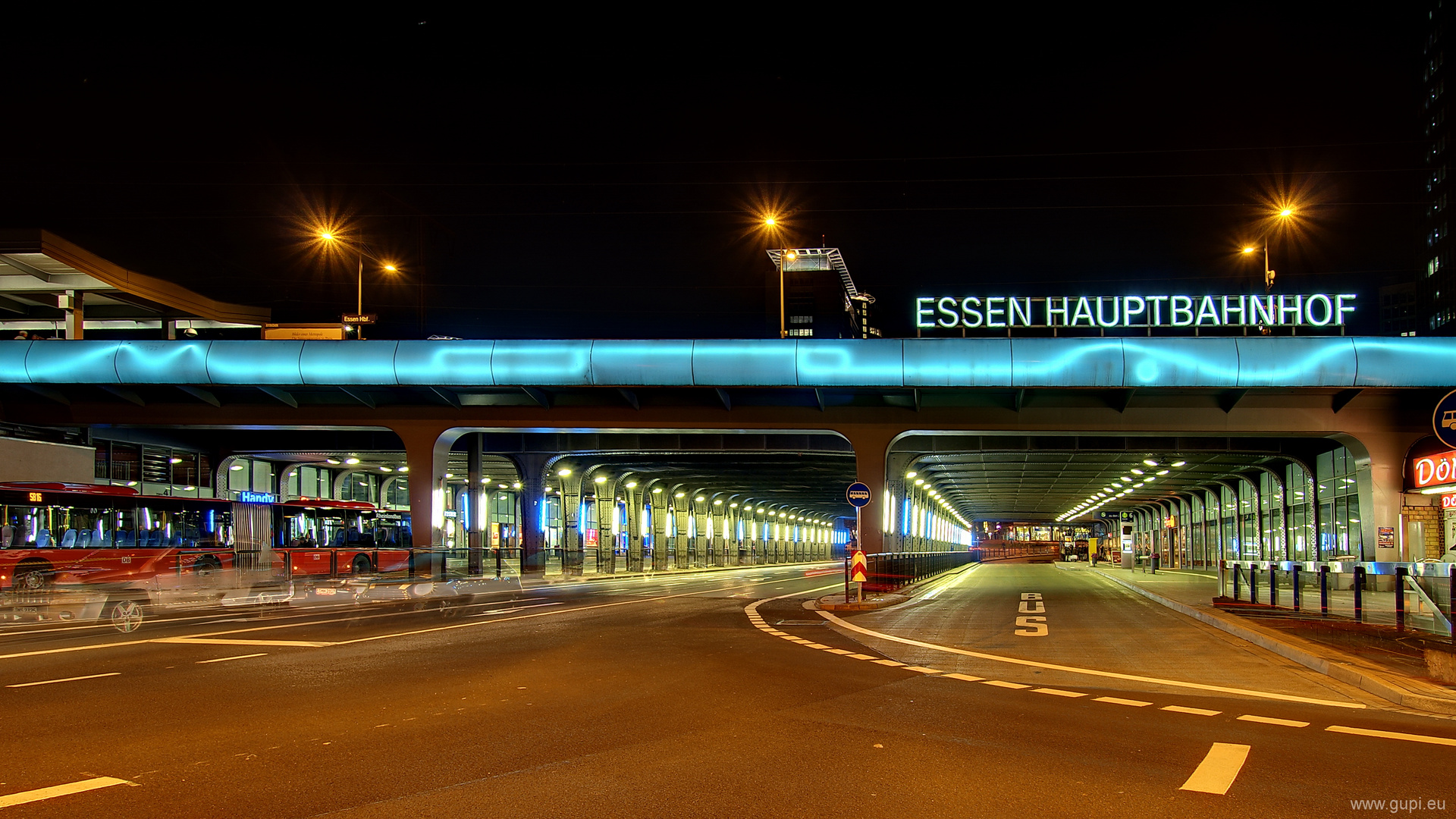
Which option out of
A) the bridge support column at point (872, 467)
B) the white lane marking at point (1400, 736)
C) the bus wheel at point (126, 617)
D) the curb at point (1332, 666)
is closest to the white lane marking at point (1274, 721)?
the white lane marking at point (1400, 736)

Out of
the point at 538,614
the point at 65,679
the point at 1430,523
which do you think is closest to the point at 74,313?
the point at 538,614

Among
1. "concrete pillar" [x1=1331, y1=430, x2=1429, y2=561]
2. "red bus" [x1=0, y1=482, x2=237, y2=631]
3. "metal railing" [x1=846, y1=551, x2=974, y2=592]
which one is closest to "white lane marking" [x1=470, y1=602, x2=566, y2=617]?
"red bus" [x1=0, y1=482, x2=237, y2=631]

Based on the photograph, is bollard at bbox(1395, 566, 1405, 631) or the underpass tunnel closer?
bollard at bbox(1395, 566, 1405, 631)

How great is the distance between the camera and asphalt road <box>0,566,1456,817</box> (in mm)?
6262

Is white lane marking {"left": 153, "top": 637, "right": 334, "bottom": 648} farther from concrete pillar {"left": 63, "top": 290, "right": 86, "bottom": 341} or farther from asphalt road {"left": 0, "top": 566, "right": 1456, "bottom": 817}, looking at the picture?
concrete pillar {"left": 63, "top": 290, "right": 86, "bottom": 341}

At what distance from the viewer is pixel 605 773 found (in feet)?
22.5

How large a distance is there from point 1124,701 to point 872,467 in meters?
19.9

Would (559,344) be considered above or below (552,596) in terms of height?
→ above

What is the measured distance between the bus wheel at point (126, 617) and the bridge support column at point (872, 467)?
61.0 ft

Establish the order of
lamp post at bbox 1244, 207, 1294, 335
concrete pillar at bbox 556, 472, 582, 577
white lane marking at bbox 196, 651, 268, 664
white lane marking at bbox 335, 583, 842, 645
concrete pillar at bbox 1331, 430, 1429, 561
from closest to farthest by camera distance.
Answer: white lane marking at bbox 196, 651, 268, 664 < white lane marking at bbox 335, 583, 842, 645 < concrete pillar at bbox 1331, 430, 1429, 561 < lamp post at bbox 1244, 207, 1294, 335 < concrete pillar at bbox 556, 472, 582, 577

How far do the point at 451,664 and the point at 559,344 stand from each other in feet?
53.3

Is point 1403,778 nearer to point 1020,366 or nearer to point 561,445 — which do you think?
point 1020,366

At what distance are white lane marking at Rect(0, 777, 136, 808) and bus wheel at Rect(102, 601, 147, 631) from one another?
47.8 feet

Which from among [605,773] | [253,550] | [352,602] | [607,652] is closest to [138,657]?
[607,652]
